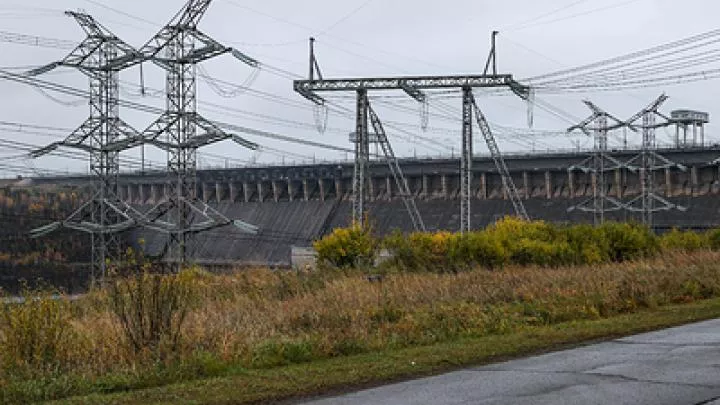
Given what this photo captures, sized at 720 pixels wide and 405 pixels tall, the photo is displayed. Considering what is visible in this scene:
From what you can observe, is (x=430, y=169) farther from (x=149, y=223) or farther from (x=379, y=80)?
(x=149, y=223)

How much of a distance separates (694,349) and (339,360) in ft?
18.2

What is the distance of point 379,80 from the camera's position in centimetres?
5278

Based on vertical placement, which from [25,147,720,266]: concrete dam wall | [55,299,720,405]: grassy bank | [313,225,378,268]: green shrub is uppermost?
[25,147,720,266]: concrete dam wall

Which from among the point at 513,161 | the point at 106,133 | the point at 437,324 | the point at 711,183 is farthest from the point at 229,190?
the point at 437,324

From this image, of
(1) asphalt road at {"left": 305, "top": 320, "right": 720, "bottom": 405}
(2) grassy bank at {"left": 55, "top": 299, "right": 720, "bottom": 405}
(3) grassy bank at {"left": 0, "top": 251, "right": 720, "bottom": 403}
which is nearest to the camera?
(1) asphalt road at {"left": 305, "top": 320, "right": 720, "bottom": 405}

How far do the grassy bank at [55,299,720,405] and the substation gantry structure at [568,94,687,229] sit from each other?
52365mm

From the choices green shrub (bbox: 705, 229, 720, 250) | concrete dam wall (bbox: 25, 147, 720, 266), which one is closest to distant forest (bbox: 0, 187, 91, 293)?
concrete dam wall (bbox: 25, 147, 720, 266)

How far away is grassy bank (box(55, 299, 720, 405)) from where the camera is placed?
468 inches

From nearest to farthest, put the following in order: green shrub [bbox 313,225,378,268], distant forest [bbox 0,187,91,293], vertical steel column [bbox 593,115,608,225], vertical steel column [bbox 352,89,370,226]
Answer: green shrub [bbox 313,225,378,268] → vertical steel column [bbox 352,89,370,226] → distant forest [bbox 0,187,91,293] → vertical steel column [bbox 593,115,608,225]

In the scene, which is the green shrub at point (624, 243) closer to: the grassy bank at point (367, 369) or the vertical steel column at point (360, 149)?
the vertical steel column at point (360, 149)

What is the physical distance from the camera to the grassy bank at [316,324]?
13320mm

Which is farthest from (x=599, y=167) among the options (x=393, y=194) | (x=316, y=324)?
(x=316, y=324)

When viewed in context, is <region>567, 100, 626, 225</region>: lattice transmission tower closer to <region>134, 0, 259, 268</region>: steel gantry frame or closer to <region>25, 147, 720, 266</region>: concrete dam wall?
<region>25, 147, 720, 266</region>: concrete dam wall

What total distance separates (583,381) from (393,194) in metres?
83.0
